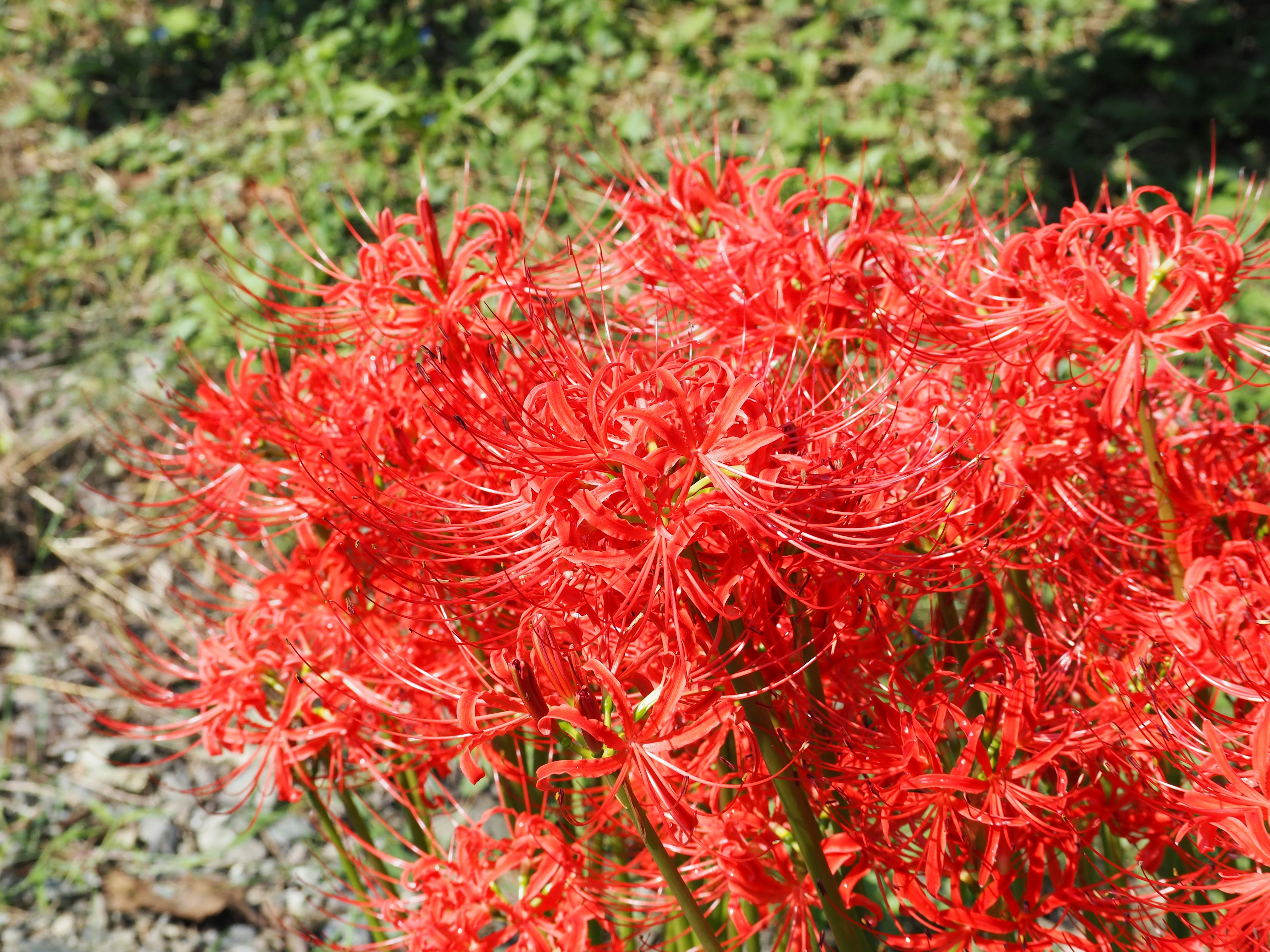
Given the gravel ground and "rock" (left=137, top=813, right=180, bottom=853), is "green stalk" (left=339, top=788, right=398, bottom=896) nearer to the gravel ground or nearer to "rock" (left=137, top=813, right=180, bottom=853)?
the gravel ground

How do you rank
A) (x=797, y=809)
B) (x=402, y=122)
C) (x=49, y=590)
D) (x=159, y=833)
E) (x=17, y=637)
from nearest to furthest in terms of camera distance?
(x=797, y=809)
(x=159, y=833)
(x=17, y=637)
(x=49, y=590)
(x=402, y=122)

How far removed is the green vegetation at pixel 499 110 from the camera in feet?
14.2

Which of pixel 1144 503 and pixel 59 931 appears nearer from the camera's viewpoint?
pixel 1144 503

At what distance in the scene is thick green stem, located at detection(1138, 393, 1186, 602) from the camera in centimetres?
130

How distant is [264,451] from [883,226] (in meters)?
0.96

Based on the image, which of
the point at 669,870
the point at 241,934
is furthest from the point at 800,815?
the point at 241,934

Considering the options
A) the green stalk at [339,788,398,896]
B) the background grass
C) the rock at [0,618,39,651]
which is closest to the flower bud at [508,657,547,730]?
Answer: the green stalk at [339,788,398,896]

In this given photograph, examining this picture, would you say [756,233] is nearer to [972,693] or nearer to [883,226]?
[883,226]

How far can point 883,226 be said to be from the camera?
1501 millimetres

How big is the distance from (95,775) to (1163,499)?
289 centimetres

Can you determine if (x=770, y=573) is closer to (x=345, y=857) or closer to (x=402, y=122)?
(x=345, y=857)

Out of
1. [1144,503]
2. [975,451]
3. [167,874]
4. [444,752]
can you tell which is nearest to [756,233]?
[975,451]

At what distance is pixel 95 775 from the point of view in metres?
2.94

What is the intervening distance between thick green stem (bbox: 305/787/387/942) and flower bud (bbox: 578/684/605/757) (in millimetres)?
641
